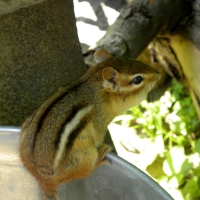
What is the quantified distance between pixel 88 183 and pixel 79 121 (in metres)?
0.17

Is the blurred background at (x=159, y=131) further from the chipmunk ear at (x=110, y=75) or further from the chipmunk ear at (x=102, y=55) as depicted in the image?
the chipmunk ear at (x=110, y=75)

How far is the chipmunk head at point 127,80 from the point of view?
1.09 m

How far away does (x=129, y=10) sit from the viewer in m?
1.55

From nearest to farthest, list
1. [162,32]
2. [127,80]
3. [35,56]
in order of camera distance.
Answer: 1. [127,80]
2. [35,56]
3. [162,32]

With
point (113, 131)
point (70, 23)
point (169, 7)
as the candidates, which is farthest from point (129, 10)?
point (113, 131)

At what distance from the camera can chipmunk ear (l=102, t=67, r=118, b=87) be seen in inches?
40.8

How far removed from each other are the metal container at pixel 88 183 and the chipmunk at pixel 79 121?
0.04 m

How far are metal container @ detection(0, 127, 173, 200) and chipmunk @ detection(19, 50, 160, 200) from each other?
36mm

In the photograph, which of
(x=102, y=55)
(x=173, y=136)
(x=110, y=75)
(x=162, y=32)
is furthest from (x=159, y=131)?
(x=110, y=75)

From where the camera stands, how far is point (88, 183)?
3.50 feet

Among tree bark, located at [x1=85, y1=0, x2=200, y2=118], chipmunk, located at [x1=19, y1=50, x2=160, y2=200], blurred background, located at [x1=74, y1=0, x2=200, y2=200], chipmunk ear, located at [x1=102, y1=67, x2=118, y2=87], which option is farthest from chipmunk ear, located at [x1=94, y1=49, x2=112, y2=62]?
blurred background, located at [x1=74, y1=0, x2=200, y2=200]

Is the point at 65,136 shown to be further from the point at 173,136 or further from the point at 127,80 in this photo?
the point at 173,136

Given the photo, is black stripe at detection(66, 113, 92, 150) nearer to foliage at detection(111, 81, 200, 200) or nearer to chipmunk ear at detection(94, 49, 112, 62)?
chipmunk ear at detection(94, 49, 112, 62)

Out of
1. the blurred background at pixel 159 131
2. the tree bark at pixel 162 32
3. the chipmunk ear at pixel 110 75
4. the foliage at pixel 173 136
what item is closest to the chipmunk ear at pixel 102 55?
the chipmunk ear at pixel 110 75
